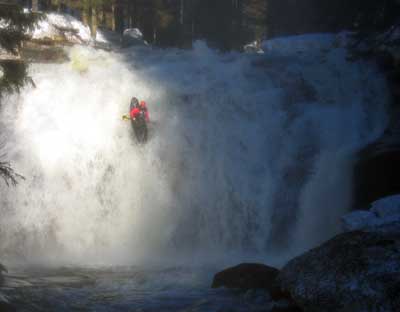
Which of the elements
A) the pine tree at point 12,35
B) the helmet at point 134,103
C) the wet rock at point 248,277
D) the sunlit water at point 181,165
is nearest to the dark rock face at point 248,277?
the wet rock at point 248,277

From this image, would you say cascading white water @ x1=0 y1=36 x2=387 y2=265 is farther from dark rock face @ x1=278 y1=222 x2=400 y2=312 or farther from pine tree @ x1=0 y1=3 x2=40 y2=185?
pine tree @ x1=0 y1=3 x2=40 y2=185

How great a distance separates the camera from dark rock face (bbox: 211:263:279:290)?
9.70m

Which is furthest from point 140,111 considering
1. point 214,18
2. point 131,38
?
point 214,18

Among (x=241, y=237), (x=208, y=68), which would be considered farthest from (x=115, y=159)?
(x=208, y=68)

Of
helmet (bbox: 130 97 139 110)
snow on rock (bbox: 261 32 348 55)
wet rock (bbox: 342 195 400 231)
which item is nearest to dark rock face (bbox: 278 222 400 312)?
wet rock (bbox: 342 195 400 231)

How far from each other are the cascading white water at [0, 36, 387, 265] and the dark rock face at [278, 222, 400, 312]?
6.40 metres

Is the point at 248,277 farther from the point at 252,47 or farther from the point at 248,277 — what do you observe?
the point at 252,47

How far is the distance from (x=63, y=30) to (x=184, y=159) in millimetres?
12762

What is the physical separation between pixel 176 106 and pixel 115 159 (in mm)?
3176

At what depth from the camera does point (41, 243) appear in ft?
48.5

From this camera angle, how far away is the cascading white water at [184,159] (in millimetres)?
14914

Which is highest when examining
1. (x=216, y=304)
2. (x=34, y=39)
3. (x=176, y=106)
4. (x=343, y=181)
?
(x=34, y=39)

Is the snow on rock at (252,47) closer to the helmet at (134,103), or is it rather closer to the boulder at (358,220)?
the helmet at (134,103)

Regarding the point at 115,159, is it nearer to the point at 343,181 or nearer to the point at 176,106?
the point at 176,106
